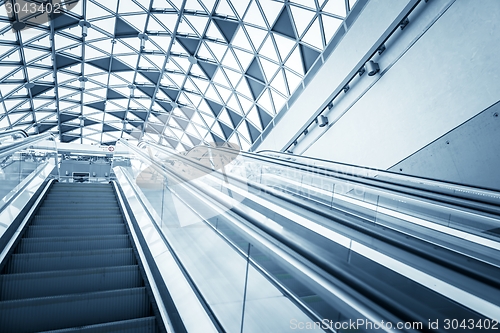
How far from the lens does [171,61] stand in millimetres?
21234

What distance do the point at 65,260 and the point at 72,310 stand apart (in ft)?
4.05

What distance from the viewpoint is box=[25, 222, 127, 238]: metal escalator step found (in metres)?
4.90

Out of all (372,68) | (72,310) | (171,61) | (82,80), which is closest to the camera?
(72,310)

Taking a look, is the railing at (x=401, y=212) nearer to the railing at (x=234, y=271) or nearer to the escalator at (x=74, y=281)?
the railing at (x=234, y=271)

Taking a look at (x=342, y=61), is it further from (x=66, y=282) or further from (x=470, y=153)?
(x=66, y=282)

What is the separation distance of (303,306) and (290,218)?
62.9 inches

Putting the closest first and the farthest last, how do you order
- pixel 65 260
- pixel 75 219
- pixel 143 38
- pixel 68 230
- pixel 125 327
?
pixel 125 327, pixel 65 260, pixel 68 230, pixel 75 219, pixel 143 38

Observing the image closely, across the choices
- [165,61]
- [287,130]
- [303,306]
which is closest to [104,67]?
[165,61]

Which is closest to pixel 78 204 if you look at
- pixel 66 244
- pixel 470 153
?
pixel 66 244

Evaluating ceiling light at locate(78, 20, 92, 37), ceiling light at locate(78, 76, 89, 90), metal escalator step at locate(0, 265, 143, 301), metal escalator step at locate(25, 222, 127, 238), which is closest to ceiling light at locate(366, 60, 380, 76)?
metal escalator step at locate(25, 222, 127, 238)

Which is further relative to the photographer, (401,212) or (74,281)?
(401,212)

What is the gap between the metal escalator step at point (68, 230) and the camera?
16.1ft

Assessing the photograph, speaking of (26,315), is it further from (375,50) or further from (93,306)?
(375,50)

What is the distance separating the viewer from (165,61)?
21.4 metres
